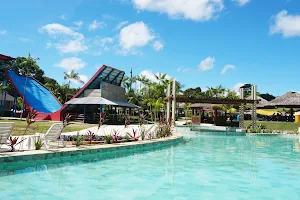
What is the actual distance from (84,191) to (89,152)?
3354mm

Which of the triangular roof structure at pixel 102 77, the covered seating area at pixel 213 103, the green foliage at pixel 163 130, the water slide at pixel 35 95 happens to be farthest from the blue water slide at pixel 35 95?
the green foliage at pixel 163 130

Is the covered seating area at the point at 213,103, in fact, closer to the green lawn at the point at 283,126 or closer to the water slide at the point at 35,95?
the green lawn at the point at 283,126

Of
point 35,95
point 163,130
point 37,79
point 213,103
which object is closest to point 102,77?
point 35,95

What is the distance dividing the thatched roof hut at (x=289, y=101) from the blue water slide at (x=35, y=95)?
22062mm

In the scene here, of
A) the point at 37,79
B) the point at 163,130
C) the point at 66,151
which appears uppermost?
the point at 37,79

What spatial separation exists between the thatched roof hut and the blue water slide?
2206 centimetres

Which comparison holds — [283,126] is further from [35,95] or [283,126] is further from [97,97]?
[35,95]

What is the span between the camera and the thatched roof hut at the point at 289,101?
25.2 metres

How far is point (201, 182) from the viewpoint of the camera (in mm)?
6039

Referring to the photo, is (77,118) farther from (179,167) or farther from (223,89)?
(223,89)

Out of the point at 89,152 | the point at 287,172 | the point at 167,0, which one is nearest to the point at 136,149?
the point at 89,152

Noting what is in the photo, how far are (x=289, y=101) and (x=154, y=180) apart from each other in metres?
23.6

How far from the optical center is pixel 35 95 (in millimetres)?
27812

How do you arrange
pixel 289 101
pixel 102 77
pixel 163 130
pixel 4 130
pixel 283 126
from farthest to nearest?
pixel 289 101 < pixel 102 77 < pixel 283 126 < pixel 163 130 < pixel 4 130
